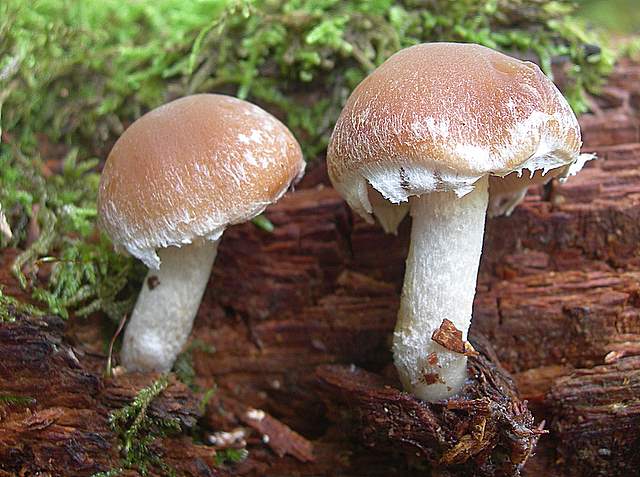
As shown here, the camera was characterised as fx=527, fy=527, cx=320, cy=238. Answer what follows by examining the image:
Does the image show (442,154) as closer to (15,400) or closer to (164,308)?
(164,308)

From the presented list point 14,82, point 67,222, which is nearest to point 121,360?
point 67,222

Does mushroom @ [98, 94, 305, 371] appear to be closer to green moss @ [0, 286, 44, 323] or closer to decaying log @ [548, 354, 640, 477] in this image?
green moss @ [0, 286, 44, 323]

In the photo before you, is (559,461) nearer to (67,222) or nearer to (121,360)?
(121,360)

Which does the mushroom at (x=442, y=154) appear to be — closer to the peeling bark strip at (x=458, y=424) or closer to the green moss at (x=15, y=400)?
the peeling bark strip at (x=458, y=424)

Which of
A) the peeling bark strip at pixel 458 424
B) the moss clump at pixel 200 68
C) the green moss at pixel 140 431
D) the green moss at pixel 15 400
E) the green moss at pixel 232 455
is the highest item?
the moss clump at pixel 200 68

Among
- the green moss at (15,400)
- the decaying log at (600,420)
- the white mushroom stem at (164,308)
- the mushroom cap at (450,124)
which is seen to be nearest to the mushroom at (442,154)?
the mushroom cap at (450,124)

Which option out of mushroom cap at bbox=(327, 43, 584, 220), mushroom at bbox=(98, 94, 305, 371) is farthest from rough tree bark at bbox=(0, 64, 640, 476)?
mushroom cap at bbox=(327, 43, 584, 220)
